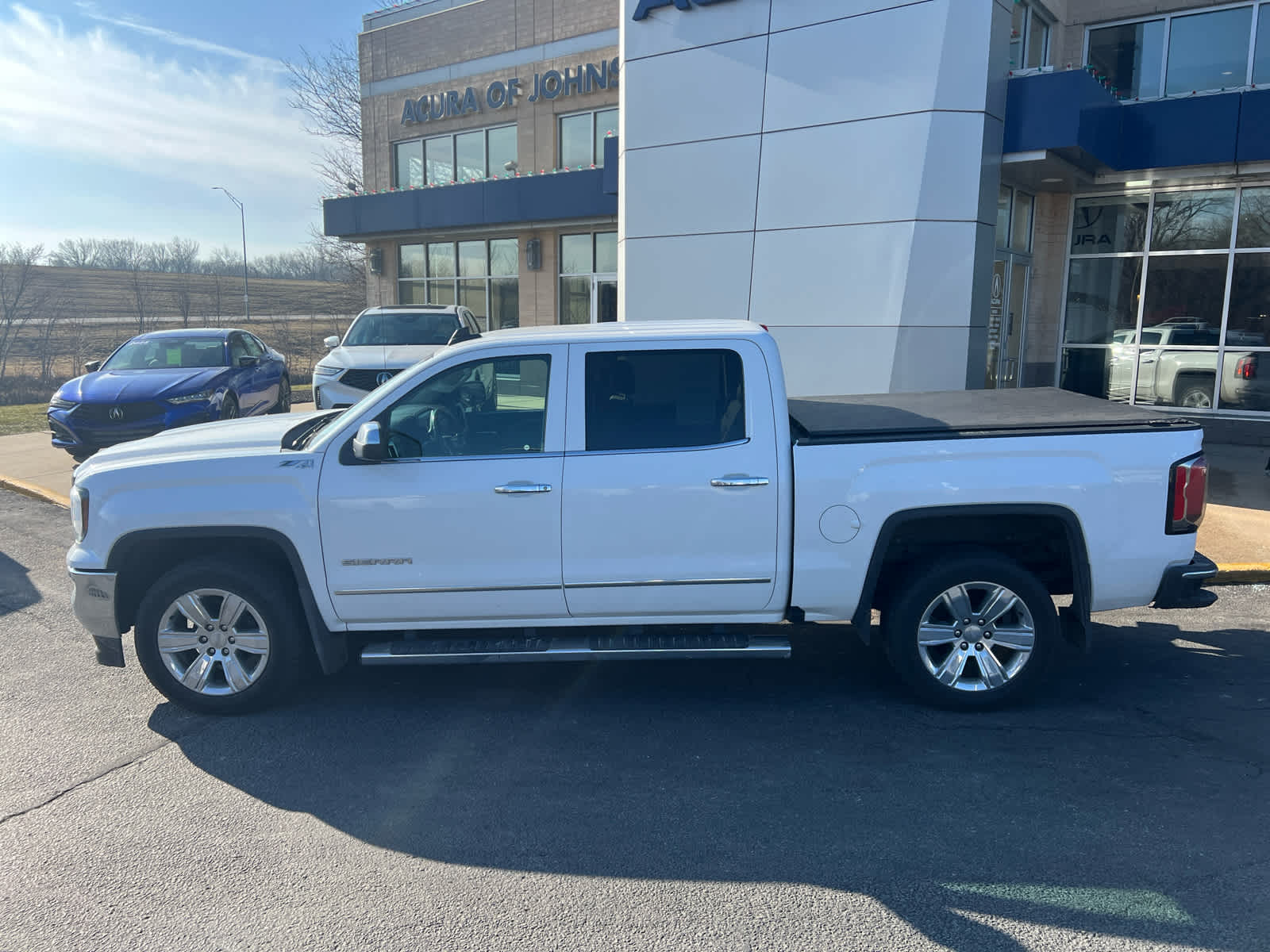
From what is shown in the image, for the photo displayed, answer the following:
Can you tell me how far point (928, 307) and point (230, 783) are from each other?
29.2 ft

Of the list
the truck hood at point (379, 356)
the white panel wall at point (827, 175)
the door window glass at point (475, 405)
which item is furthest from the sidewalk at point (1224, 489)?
the door window glass at point (475, 405)

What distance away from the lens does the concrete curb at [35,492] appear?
10.4 m

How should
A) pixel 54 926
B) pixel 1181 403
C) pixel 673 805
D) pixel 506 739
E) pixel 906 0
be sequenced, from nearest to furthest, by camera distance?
pixel 54 926
pixel 673 805
pixel 506 739
pixel 906 0
pixel 1181 403

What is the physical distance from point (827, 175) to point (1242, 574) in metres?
6.27

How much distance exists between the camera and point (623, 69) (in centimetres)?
1281

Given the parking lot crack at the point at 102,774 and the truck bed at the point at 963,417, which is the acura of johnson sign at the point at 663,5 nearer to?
the truck bed at the point at 963,417

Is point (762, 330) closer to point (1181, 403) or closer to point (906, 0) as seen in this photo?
→ point (906, 0)

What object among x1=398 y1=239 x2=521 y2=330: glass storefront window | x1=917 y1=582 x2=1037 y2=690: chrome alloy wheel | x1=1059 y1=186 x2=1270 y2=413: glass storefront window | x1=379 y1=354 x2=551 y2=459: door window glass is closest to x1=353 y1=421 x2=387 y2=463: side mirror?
x1=379 y1=354 x2=551 y2=459: door window glass

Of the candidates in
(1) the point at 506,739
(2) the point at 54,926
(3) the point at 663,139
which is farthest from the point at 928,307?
(2) the point at 54,926

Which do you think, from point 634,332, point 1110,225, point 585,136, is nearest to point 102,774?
point 634,332

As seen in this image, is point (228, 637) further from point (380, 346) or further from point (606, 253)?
point (606, 253)

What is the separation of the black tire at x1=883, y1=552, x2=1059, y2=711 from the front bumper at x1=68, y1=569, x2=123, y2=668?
3.86m

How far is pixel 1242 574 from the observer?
718cm

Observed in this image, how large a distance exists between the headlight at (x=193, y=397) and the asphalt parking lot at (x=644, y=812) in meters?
6.72
